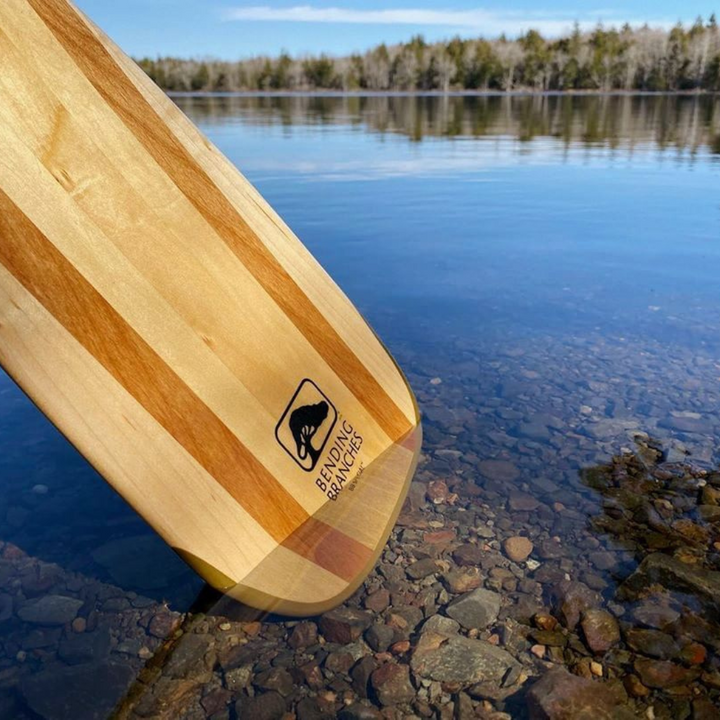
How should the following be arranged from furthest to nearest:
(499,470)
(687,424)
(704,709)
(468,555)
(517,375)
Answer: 1. (517,375)
2. (687,424)
3. (499,470)
4. (468,555)
5. (704,709)

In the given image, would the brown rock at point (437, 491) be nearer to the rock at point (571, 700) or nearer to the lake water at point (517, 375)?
the lake water at point (517, 375)

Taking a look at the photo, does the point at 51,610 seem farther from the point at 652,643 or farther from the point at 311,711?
the point at 652,643

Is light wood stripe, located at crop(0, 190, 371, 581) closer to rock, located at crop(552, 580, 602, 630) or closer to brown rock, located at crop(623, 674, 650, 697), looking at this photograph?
rock, located at crop(552, 580, 602, 630)

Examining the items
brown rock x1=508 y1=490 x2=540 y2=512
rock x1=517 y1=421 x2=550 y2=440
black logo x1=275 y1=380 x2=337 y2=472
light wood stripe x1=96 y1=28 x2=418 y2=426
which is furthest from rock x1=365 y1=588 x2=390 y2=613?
rock x1=517 y1=421 x2=550 y2=440

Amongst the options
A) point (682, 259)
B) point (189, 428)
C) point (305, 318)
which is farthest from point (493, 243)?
point (189, 428)

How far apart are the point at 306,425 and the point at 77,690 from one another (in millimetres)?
943

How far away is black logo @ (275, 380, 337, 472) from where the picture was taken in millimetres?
2027

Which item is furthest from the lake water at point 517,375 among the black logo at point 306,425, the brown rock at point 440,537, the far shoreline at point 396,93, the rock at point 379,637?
the far shoreline at point 396,93

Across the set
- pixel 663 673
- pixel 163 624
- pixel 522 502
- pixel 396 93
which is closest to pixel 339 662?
pixel 163 624

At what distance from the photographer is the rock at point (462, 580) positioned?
1869 millimetres

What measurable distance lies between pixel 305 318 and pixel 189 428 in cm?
61

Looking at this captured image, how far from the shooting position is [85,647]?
5.55ft

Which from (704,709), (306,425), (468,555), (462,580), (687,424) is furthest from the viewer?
(687,424)

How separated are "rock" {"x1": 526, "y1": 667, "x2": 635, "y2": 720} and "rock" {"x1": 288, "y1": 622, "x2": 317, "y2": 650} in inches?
22.1
